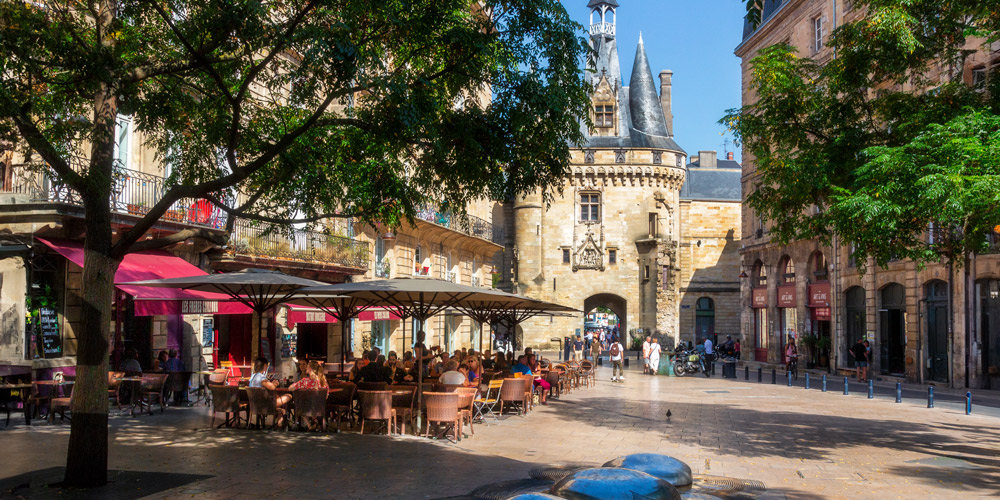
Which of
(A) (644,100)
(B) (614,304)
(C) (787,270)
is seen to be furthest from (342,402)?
(A) (644,100)

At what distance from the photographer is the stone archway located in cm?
5320

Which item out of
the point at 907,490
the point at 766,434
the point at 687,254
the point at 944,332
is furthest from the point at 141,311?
the point at 687,254

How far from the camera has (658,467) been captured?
7586 millimetres

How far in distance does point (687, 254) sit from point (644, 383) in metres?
32.3

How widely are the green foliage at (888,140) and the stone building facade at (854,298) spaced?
5.40m

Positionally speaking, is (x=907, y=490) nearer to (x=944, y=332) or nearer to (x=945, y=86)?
(x=945, y=86)

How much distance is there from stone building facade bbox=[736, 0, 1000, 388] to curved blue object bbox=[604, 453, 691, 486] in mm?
12569

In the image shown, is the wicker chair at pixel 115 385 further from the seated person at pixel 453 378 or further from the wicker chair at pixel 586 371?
the wicker chair at pixel 586 371

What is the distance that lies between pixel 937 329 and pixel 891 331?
285cm

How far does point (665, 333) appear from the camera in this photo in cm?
5125

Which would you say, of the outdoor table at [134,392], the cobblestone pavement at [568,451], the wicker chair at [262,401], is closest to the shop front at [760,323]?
the cobblestone pavement at [568,451]

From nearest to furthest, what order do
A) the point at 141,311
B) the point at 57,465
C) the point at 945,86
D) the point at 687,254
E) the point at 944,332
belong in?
1. the point at 57,465
2. the point at 945,86
3. the point at 141,311
4. the point at 944,332
5. the point at 687,254

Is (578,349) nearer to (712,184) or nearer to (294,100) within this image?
(712,184)

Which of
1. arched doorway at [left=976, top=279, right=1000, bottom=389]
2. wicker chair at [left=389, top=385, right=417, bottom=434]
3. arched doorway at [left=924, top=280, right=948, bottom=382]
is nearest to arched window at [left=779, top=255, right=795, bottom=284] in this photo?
arched doorway at [left=924, top=280, right=948, bottom=382]
